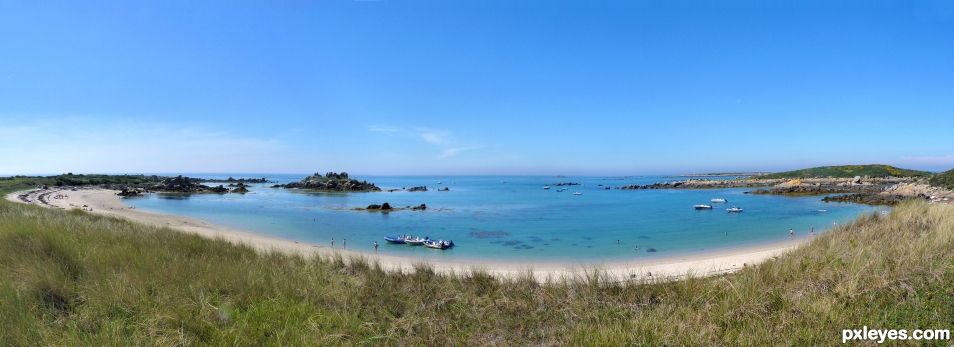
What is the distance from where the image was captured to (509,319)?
5398 millimetres

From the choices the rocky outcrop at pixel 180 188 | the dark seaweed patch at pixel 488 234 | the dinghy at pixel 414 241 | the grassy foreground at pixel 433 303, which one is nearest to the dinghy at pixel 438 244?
the dinghy at pixel 414 241

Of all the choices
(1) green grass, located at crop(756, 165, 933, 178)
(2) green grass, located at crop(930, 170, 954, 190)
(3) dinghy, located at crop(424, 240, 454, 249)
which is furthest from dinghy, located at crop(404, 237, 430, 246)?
(1) green grass, located at crop(756, 165, 933, 178)

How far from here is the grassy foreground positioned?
4.21 metres

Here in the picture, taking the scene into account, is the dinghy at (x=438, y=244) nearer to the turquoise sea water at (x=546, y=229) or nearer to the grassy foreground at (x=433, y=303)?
the turquoise sea water at (x=546, y=229)

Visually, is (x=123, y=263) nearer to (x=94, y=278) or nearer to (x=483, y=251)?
(x=94, y=278)

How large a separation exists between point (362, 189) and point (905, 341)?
299ft

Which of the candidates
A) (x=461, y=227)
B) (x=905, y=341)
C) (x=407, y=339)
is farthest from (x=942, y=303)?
(x=461, y=227)

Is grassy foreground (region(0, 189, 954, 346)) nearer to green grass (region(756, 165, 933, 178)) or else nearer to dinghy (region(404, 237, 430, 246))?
dinghy (region(404, 237, 430, 246))

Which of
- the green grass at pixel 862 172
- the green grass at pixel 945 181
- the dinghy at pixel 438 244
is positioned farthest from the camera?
the green grass at pixel 862 172

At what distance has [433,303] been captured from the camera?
19.9 feet

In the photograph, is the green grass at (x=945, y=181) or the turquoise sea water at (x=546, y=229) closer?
the turquoise sea water at (x=546, y=229)

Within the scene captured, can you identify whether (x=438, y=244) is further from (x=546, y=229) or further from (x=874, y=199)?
(x=874, y=199)

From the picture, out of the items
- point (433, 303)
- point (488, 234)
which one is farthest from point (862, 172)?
point (433, 303)

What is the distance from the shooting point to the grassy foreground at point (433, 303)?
4215 millimetres
